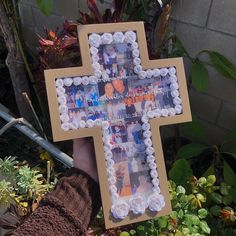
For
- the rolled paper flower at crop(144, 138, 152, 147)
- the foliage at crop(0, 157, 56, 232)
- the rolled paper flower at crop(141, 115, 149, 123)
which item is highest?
the rolled paper flower at crop(141, 115, 149, 123)

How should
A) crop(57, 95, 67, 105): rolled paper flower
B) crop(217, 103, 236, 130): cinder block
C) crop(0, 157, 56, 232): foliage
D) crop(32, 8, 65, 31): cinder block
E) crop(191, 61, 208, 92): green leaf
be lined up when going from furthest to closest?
1. crop(32, 8, 65, 31): cinder block
2. crop(217, 103, 236, 130): cinder block
3. crop(191, 61, 208, 92): green leaf
4. crop(0, 157, 56, 232): foliage
5. crop(57, 95, 67, 105): rolled paper flower

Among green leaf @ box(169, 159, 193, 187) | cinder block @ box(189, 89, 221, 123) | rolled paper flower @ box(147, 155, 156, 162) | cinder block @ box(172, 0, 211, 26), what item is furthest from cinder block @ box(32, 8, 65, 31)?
rolled paper flower @ box(147, 155, 156, 162)

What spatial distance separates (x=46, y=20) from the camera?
2.11m

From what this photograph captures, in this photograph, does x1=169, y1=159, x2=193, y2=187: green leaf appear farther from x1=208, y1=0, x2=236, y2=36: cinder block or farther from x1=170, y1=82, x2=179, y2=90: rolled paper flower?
x1=208, y1=0, x2=236, y2=36: cinder block

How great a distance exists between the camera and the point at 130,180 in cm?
91

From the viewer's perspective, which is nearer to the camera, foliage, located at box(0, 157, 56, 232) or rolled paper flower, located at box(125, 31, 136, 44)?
rolled paper flower, located at box(125, 31, 136, 44)

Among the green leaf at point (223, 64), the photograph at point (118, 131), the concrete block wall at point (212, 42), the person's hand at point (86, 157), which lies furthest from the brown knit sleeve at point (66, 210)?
the concrete block wall at point (212, 42)

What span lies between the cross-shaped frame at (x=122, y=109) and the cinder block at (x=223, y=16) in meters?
0.62

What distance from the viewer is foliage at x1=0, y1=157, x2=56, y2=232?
1.24m

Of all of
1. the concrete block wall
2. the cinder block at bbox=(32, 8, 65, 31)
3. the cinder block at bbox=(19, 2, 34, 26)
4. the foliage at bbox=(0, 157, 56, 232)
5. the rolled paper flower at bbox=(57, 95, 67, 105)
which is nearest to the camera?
the rolled paper flower at bbox=(57, 95, 67, 105)

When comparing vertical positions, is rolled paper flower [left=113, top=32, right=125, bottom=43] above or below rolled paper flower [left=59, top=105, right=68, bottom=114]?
above

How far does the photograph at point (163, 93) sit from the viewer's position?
0.92 metres

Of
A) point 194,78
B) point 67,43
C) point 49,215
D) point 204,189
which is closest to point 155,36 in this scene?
point 194,78

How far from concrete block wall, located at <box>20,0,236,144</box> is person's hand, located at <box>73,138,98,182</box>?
31.3 inches
